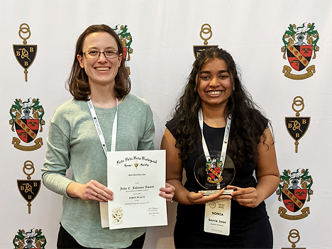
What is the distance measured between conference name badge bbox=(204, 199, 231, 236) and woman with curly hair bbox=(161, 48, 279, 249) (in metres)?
0.05

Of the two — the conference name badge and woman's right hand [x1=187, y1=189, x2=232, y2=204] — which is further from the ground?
woman's right hand [x1=187, y1=189, x2=232, y2=204]

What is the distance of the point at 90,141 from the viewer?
49.1 inches

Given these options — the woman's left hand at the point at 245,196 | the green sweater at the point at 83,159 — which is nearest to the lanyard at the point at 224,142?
the woman's left hand at the point at 245,196

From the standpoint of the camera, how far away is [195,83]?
4.90ft

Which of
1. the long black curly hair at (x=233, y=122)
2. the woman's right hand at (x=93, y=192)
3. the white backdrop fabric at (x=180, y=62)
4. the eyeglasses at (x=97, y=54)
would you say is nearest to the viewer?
the woman's right hand at (x=93, y=192)

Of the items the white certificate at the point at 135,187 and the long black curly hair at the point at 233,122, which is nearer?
the white certificate at the point at 135,187

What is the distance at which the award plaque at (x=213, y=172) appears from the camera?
130 centimetres

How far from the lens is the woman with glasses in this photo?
4.11ft

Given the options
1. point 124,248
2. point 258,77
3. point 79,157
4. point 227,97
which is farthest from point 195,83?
point 124,248

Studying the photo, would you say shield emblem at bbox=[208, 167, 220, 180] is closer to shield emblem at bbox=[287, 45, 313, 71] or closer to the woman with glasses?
the woman with glasses

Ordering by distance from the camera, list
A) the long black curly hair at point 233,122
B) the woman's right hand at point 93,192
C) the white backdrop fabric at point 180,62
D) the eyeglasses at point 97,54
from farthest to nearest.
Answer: the white backdrop fabric at point 180,62 → the long black curly hair at point 233,122 → the eyeglasses at point 97,54 → the woman's right hand at point 93,192

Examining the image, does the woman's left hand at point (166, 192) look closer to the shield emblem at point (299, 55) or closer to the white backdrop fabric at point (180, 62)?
the white backdrop fabric at point (180, 62)

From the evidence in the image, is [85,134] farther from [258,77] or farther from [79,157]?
[258,77]

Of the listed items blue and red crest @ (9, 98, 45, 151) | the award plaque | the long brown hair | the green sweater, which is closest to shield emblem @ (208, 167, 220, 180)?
the award plaque
